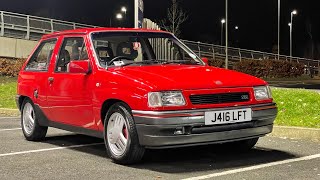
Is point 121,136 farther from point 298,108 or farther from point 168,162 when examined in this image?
point 298,108

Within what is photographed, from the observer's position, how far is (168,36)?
736 centimetres

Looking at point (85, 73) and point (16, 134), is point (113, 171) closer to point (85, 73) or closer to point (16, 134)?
point (85, 73)

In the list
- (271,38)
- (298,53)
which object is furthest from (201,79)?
(271,38)

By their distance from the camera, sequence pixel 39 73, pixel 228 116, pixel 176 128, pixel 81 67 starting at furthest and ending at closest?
pixel 39 73, pixel 81 67, pixel 228 116, pixel 176 128

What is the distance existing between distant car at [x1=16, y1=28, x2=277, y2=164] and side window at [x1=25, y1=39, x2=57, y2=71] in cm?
3

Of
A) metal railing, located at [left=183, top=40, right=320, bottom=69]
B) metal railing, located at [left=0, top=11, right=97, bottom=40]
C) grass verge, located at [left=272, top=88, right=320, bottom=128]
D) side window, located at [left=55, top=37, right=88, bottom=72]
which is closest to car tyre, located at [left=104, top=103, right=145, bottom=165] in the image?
side window, located at [left=55, top=37, right=88, bottom=72]

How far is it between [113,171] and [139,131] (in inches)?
20.8

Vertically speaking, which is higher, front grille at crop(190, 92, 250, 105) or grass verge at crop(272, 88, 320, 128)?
front grille at crop(190, 92, 250, 105)

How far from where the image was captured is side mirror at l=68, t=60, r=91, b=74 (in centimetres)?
636

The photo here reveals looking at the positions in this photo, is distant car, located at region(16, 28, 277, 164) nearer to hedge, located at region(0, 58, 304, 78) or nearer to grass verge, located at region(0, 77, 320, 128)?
grass verge, located at region(0, 77, 320, 128)

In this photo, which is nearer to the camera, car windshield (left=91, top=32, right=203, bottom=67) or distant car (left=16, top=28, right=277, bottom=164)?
distant car (left=16, top=28, right=277, bottom=164)

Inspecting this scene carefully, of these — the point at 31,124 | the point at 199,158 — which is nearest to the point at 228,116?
the point at 199,158

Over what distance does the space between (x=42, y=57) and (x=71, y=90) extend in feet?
4.61

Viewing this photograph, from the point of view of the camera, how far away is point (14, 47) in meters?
30.9
